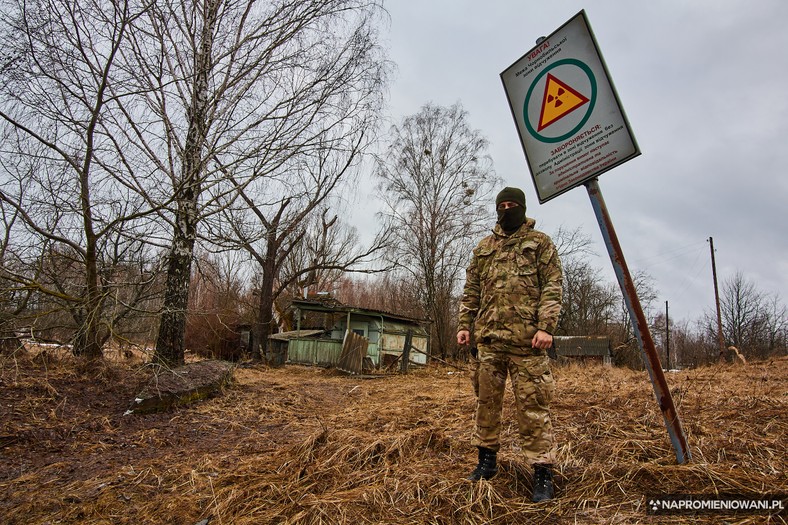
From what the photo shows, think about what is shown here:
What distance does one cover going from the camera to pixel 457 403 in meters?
5.02

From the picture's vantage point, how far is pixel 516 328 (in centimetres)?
245

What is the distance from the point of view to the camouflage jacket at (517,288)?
2434mm

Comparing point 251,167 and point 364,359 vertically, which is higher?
point 251,167

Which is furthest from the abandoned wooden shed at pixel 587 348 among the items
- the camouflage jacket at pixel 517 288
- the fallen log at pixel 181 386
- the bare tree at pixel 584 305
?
the camouflage jacket at pixel 517 288

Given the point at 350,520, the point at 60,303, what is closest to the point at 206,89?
the point at 60,303

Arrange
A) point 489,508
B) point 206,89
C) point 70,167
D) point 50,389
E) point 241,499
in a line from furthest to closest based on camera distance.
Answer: point 206,89, point 70,167, point 50,389, point 241,499, point 489,508

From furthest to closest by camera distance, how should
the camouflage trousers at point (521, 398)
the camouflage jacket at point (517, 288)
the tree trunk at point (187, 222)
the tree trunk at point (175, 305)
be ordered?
the tree trunk at point (175, 305)
the tree trunk at point (187, 222)
the camouflage jacket at point (517, 288)
the camouflage trousers at point (521, 398)

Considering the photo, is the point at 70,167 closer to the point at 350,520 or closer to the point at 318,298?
the point at 350,520

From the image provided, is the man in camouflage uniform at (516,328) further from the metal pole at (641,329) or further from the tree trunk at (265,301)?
the tree trunk at (265,301)

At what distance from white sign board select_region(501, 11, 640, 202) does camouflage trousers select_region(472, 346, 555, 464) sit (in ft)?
3.26

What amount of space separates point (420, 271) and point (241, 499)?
17.7 m

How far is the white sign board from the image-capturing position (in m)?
2.08

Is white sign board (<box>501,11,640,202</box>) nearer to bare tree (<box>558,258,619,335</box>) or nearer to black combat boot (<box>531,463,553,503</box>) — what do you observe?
black combat boot (<box>531,463,553,503</box>)

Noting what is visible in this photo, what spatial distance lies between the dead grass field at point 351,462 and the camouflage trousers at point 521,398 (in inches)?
8.3
